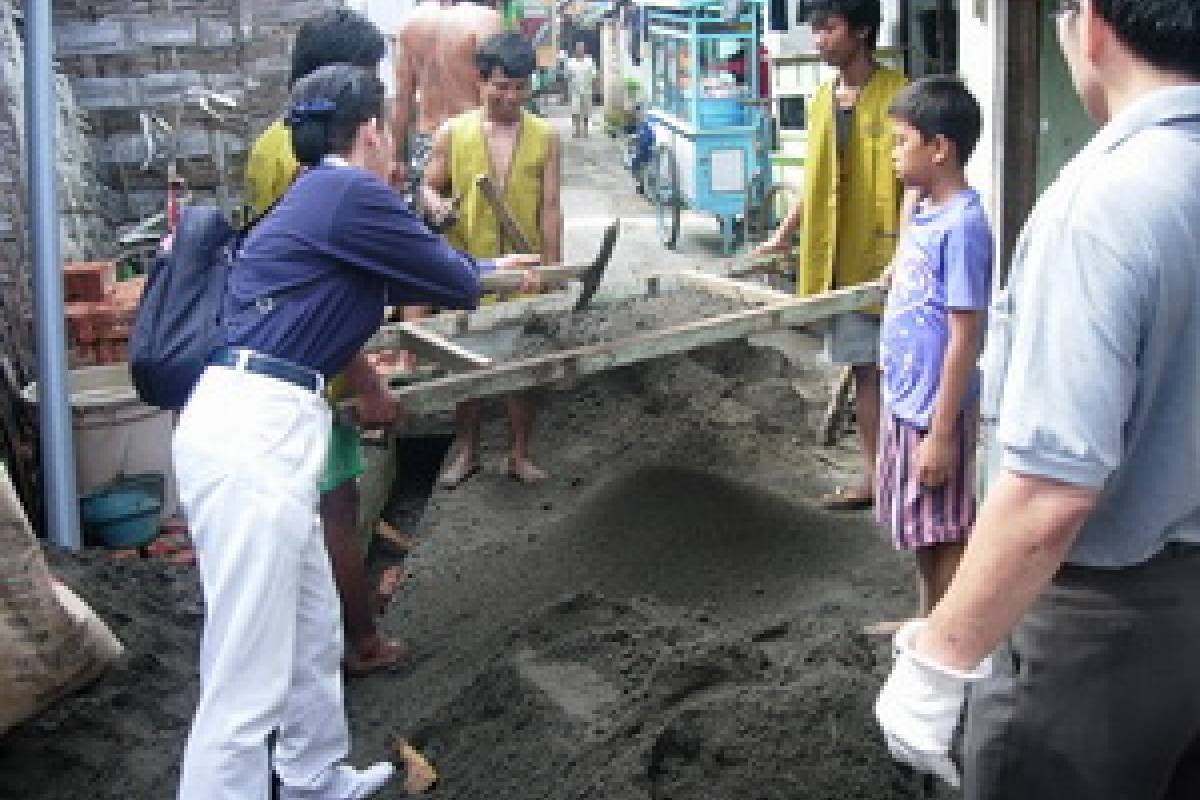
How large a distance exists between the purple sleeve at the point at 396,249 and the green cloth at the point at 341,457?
68 cm

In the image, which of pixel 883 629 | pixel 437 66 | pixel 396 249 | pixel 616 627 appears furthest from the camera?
pixel 437 66

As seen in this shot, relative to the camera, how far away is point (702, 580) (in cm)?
480

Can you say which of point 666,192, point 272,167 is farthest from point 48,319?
point 666,192

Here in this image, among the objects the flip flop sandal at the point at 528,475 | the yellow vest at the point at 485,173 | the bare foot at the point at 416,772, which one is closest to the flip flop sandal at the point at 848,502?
the flip flop sandal at the point at 528,475

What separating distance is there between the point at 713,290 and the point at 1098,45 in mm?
3174

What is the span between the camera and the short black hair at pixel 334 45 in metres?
4.70

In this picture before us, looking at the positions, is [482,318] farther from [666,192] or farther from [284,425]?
[666,192]

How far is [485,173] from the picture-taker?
18.4 ft

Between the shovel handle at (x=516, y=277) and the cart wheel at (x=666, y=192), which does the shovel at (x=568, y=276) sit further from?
the cart wheel at (x=666, y=192)

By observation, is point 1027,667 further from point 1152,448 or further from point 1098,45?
point 1098,45

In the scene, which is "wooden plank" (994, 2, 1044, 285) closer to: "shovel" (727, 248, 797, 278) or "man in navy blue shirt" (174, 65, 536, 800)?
"shovel" (727, 248, 797, 278)

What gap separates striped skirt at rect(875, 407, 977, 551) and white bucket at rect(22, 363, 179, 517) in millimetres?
3204

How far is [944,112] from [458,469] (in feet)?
9.95

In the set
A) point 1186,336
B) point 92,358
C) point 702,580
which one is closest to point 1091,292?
point 1186,336
